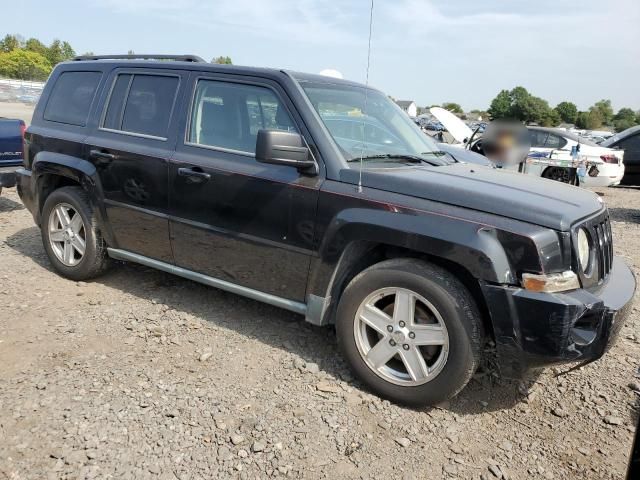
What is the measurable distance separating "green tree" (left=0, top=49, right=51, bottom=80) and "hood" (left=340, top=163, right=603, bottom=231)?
287 ft

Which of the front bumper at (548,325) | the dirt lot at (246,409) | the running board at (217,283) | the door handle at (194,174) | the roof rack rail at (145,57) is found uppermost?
the roof rack rail at (145,57)

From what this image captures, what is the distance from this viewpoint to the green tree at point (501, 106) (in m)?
8.54

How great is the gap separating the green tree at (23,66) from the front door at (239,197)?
283 feet

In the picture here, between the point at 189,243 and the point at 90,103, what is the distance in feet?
5.41

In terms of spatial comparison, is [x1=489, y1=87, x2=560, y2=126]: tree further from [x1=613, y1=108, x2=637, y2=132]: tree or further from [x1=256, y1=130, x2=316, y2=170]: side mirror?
[x1=613, y1=108, x2=637, y2=132]: tree

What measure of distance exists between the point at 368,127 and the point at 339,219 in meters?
0.99

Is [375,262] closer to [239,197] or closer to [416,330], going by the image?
[416,330]

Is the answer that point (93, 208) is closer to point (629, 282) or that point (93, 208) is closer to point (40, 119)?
point (40, 119)

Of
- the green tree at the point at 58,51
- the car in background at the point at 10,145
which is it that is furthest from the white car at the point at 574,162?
the green tree at the point at 58,51

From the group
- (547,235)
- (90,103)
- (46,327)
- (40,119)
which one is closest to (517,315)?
(547,235)

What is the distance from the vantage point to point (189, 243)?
3.77 m

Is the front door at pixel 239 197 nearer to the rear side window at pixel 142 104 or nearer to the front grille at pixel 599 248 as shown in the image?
the rear side window at pixel 142 104

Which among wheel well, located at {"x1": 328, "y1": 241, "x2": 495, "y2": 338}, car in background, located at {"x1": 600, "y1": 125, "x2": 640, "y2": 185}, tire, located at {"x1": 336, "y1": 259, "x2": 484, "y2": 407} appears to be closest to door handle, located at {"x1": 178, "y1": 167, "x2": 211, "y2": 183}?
wheel well, located at {"x1": 328, "y1": 241, "x2": 495, "y2": 338}

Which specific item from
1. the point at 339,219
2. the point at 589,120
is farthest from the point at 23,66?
the point at 339,219
